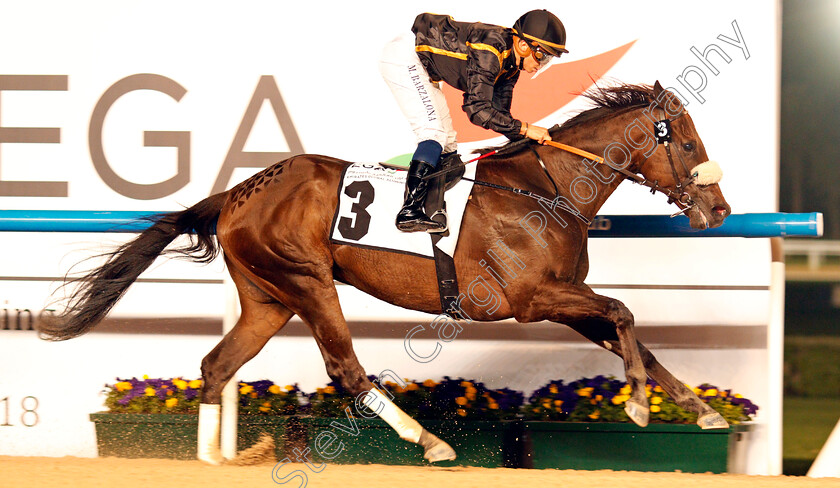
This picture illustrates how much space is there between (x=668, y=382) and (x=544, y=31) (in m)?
1.46

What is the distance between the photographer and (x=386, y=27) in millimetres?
4070

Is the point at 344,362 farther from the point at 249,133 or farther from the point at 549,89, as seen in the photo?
the point at 549,89

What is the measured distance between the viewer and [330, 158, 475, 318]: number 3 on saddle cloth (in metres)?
3.23

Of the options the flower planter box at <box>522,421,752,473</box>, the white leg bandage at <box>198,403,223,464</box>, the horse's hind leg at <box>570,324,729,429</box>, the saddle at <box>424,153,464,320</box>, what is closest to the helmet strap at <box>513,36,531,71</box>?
the saddle at <box>424,153,464,320</box>

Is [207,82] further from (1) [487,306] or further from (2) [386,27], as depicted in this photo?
(1) [487,306]

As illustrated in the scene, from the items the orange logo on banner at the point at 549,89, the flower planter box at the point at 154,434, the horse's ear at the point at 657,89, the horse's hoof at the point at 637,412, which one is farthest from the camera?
the orange logo on banner at the point at 549,89

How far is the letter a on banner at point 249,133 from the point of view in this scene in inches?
161

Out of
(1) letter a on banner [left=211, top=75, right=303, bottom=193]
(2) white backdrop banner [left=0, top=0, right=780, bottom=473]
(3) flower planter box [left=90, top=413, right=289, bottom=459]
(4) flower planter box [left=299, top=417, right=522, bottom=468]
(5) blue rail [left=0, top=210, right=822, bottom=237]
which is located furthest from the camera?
(1) letter a on banner [left=211, top=75, right=303, bottom=193]

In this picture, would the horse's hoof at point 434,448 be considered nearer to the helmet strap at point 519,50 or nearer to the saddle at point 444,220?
the saddle at point 444,220

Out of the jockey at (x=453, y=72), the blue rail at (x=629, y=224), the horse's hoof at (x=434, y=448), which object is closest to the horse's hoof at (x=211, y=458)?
the horse's hoof at (x=434, y=448)

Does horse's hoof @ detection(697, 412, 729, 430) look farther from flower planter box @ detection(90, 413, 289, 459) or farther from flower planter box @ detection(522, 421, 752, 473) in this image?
flower planter box @ detection(90, 413, 289, 459)

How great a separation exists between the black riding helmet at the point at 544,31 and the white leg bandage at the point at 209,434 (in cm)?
206

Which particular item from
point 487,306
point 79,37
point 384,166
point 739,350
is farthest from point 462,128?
point 79,37

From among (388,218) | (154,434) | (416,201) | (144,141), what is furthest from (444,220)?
(144,141)
